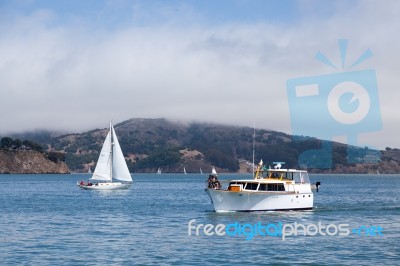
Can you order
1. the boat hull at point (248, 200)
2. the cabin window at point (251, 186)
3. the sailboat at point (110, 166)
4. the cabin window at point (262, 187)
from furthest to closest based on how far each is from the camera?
the sailboat at point (110, 166) → the cabin window at point (262, 187) → the cabin window at point (251, 186) → the boat hull at point (248, 200)

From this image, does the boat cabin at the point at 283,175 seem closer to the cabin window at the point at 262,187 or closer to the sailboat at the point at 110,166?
the cabin window at the point at 262,187

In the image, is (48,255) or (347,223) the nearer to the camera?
(48,255)

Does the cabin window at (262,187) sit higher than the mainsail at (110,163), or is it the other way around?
the mainsail at (110,163)

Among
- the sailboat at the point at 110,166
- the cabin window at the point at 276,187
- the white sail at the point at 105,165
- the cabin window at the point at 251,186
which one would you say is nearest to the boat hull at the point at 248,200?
the cabin window at the point at 276,187

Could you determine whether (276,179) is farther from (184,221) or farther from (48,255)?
(48,255)

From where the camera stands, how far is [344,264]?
1620 inches

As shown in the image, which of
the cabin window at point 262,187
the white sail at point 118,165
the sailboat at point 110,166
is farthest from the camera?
the white sail at point 118,165

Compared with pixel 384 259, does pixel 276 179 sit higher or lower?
higher

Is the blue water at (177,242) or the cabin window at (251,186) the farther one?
the cabin window at (251,186)

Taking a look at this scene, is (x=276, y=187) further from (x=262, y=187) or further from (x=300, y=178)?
(x=300, y=178)

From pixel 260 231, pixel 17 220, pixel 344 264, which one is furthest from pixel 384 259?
pixel 17 220

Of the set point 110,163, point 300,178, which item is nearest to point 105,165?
point 110,163

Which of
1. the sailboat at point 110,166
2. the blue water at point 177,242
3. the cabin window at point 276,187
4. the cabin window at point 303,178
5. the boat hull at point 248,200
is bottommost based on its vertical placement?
the blue water at point 177,242

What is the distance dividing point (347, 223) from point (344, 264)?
25.9m
